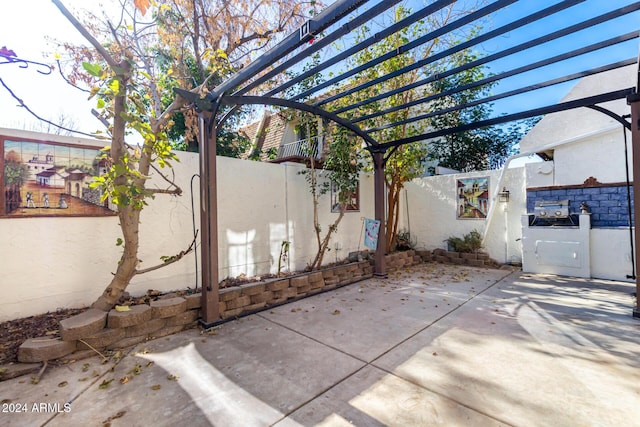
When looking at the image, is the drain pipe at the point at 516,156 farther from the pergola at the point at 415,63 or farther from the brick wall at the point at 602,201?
the pergola at the point at 415,63

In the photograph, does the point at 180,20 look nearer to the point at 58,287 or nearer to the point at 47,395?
the point at 58,287

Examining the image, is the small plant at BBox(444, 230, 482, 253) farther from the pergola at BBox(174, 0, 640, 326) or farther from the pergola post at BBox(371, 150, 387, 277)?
the pergola at BBox(174, 0, 640, 326)

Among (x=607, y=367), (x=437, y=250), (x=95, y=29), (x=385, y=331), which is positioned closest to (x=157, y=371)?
(x=385, y=331)

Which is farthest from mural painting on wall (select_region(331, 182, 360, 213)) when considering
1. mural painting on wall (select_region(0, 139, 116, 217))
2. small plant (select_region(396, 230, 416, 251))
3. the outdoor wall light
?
mural painting on wall (select_region(0, 139, 116, 217))

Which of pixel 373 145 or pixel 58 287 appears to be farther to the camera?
pixel 373 145

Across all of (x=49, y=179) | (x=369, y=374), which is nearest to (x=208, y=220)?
(x=49, y=179)

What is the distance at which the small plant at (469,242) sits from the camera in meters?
7.06

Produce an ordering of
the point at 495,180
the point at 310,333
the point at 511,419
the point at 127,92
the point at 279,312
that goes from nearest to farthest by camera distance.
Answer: the point at 511,419
the point at 127,92
the point at 310,333
the point at 279,312
the point at 495,180

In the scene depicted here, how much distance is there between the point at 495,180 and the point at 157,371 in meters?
7.53

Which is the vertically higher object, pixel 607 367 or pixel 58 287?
pixel 58 287

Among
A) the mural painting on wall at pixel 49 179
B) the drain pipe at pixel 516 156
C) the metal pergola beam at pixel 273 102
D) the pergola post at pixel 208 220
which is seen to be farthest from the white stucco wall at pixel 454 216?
the mural painting on wall at pixel 49 179

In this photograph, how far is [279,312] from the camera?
3893 mm

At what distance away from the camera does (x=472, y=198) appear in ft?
23.8

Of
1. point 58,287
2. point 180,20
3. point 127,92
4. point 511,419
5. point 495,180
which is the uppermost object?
point 180,20
